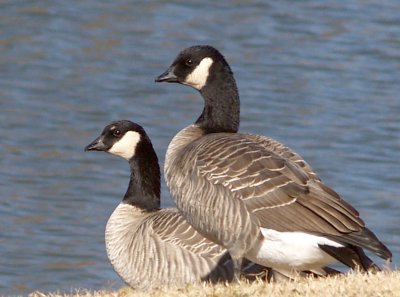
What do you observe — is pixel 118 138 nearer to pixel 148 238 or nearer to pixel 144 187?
pixel 144 187

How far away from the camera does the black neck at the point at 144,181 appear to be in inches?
382

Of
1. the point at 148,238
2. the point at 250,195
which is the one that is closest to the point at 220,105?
the point at 148,238

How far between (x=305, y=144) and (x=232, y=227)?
24.8 ft

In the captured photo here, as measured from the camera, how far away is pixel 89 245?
12.8 metres

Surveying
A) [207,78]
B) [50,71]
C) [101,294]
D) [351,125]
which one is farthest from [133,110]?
Answer: [101,294]

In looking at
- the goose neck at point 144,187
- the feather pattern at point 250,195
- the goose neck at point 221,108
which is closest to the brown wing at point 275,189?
the feather pattern at point 250,195

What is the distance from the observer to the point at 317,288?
6.56m

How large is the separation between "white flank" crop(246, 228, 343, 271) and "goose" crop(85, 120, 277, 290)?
100 cm

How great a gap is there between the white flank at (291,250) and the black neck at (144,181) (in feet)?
7.91

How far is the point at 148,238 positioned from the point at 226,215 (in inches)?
60.1

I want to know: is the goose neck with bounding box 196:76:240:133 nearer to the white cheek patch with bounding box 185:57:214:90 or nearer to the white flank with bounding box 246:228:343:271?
the white cheek patch with bounding box 185:57:214:90

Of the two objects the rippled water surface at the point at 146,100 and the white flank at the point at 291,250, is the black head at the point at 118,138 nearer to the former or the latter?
the rippled water surface at the point at 146,100

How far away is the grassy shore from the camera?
251 inches

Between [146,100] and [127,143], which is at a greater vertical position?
→ [127,143]
